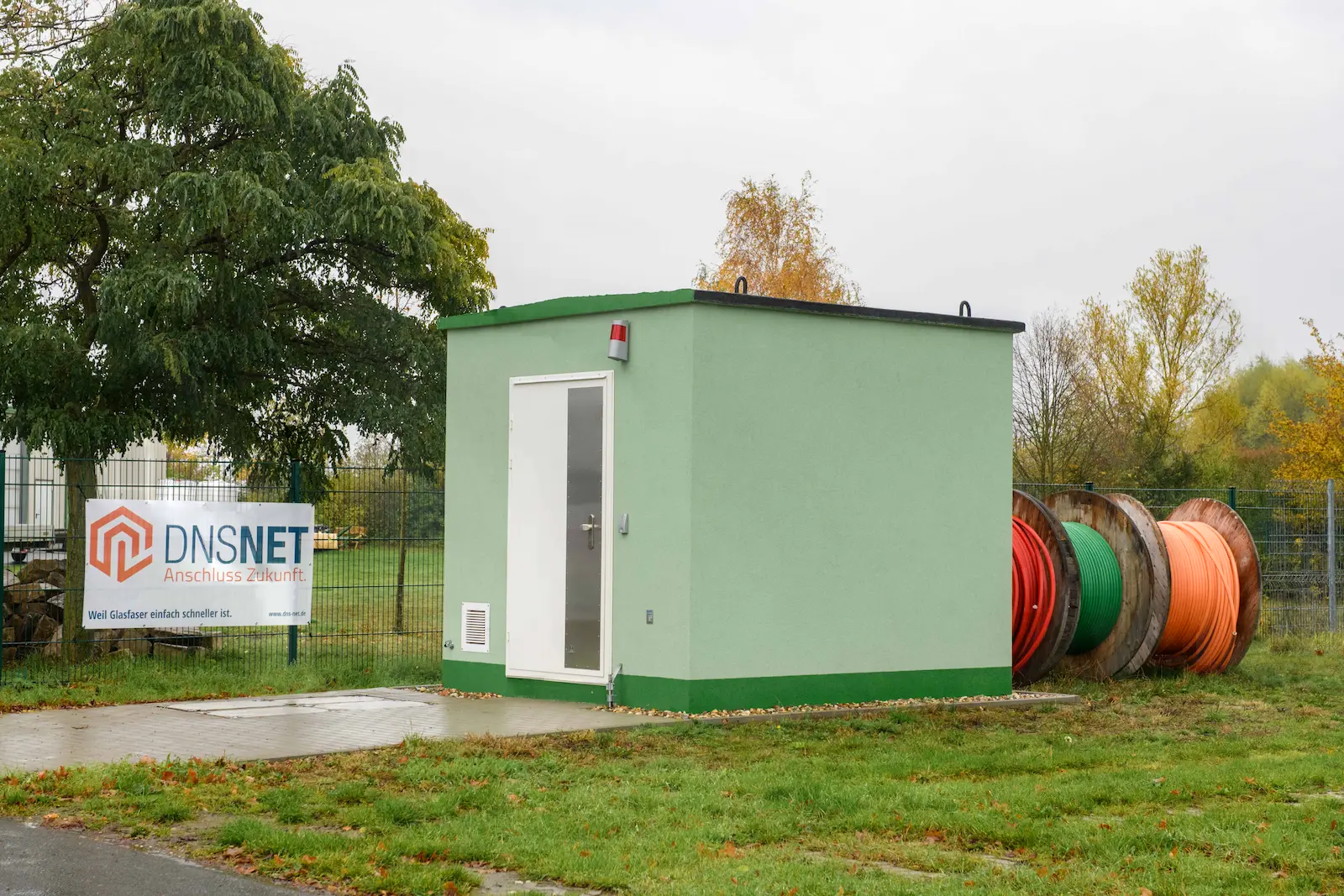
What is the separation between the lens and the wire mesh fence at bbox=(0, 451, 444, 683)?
14.4 metres

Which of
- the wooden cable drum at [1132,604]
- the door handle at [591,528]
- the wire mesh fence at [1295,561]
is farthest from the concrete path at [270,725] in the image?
the wire mesh fence at [1295,561]

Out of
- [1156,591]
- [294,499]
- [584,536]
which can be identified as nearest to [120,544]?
[294,499]

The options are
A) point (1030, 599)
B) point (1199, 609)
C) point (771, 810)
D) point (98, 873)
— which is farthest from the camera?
point (1199, 609)

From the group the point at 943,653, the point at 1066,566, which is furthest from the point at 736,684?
the point at 1066,566

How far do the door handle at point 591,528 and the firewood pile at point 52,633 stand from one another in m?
5.22

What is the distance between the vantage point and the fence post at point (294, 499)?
14.4 m

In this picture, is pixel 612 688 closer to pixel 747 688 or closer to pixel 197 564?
pixel 747 688

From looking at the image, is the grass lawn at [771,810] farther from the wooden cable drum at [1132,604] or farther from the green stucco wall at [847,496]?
the wooden cable drum at [1132,604]

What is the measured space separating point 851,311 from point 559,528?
10.3ft

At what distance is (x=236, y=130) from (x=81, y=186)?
1.83 meters

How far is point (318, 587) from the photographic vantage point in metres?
14.4

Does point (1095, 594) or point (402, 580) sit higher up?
point (402, 580)

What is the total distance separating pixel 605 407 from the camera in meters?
11.8

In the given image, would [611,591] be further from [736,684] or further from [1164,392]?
[1164,392]
